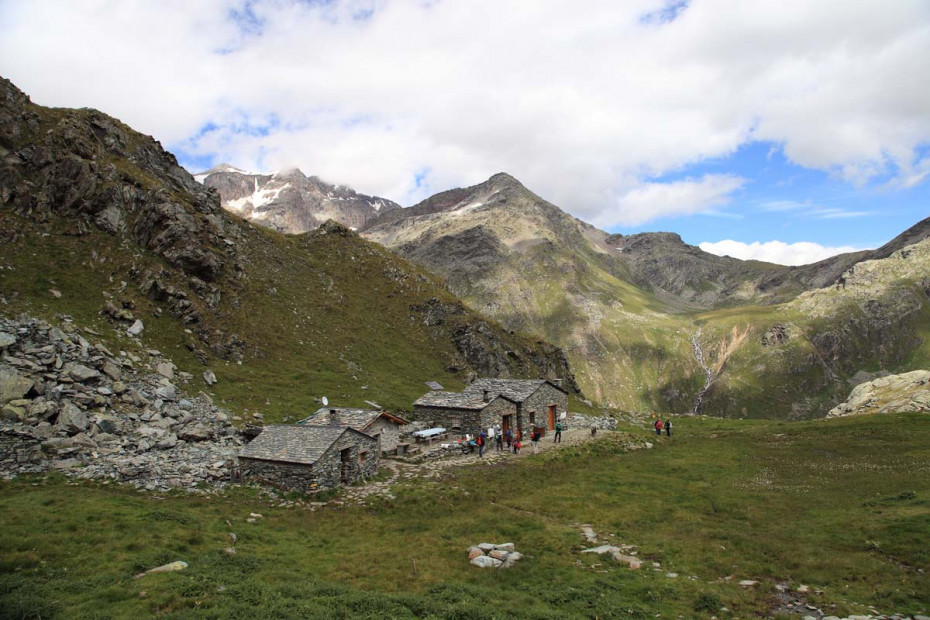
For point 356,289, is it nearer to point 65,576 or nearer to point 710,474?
point 710,474

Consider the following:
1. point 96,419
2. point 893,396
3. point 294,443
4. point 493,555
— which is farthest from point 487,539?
point 893,396

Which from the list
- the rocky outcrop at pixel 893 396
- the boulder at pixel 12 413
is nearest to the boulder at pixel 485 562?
the boulder at pixel 12 413

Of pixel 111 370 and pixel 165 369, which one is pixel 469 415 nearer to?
pixel 165 369

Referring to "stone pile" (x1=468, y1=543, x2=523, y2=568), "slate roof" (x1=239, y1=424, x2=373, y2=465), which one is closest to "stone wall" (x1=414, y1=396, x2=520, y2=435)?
"slate roof" (x1=239, y1=424, x2=373, y2=465)

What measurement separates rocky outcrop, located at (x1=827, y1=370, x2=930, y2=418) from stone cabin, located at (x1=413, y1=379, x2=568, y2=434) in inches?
1756

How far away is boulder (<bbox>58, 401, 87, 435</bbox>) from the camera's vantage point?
29.3 metres

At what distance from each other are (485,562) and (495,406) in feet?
90.6

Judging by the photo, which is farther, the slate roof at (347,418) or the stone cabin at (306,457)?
the slate roof at (347,418)

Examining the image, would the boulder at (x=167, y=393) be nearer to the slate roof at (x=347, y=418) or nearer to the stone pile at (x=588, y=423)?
the slate roof at (x=347, y=418)

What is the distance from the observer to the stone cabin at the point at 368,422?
1464 inches

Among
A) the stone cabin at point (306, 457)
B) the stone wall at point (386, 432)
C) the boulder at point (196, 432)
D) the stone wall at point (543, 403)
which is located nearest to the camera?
the stone cabin at point (306, 457)

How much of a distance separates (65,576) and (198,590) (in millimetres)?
4463

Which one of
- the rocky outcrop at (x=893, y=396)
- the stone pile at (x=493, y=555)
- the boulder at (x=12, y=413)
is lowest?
the rocky outcrop at (x=893, y=396)

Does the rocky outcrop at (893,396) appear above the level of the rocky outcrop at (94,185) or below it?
below
